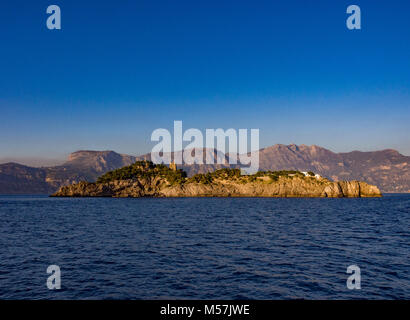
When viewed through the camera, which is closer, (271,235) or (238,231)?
(271,235)

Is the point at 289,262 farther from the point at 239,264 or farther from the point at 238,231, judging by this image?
the point at 238,231

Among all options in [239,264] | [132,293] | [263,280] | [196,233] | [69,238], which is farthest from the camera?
[196,233]

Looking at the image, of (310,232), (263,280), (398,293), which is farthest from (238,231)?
(398,293)

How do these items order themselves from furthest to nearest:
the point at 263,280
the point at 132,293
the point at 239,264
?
1. the point at 239,264
2. the point at 263,280
3. the point at 132,293

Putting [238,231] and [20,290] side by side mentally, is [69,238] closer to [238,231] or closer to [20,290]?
[20,290]

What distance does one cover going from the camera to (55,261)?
27.4 meters
